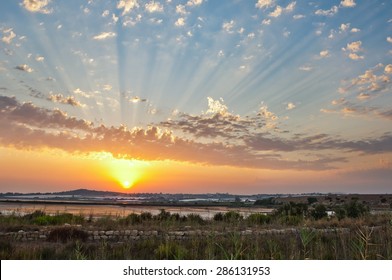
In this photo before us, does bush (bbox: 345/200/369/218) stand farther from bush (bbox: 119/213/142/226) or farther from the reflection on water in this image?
bush (bbox: 119/213/142/226)

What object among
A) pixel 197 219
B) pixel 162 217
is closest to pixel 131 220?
pixel 162 217

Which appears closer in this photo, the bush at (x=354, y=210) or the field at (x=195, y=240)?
the field at (x=195, y=240)

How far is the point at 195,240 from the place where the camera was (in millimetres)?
12109

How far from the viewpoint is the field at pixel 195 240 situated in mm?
8422

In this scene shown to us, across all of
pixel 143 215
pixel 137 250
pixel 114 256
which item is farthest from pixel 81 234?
pixel 143 215

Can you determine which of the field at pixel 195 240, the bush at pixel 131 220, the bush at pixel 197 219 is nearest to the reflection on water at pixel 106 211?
the bush at pixel 197 219

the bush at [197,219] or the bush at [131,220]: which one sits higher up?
the bush at [131,220]

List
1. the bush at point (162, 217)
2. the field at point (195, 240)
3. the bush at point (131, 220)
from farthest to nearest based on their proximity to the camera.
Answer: the bush at point (162, 217), the bush at point (131, 220), the field at point (195, 240)

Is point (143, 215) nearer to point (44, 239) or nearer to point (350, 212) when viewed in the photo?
point (44, 239)

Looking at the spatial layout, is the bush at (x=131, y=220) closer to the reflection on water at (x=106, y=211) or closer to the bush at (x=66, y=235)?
the reflection on water at (x=106, y=211)

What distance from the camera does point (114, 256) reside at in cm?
1010

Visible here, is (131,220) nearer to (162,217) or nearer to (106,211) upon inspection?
(162,217)

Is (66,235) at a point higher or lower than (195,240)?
lower

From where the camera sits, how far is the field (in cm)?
842
